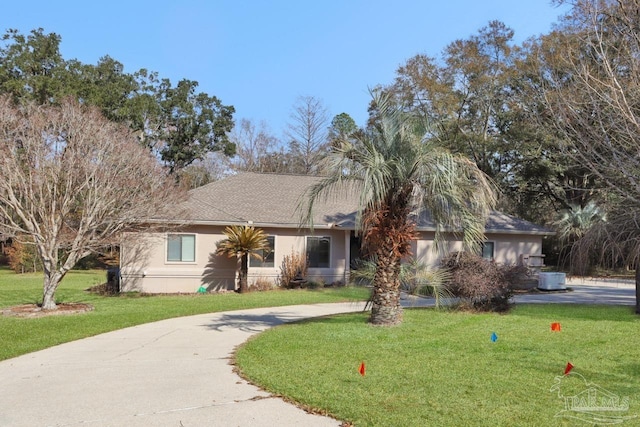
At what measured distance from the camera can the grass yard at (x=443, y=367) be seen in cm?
563

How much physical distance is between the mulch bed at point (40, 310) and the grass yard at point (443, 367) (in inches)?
246

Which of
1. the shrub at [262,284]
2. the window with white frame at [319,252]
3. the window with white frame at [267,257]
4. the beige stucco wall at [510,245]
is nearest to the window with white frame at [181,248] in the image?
the window with white frame at [267,257]

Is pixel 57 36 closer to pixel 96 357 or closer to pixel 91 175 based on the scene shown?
pixel 91 175

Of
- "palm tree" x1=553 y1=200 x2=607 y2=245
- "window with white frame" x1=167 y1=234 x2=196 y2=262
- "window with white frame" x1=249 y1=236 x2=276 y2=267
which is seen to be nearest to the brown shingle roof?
"window with white frame" x1=249 y1=236 x2=276 y2=267

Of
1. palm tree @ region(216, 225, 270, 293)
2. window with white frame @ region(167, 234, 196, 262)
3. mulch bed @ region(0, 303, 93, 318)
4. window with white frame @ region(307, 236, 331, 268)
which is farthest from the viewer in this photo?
window with white frame @ region(307, 236, 331, 268)

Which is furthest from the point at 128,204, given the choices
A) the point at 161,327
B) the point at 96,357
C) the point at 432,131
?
the point at 432,131

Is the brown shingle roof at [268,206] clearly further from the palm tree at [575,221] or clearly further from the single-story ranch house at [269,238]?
the palm tree at [575,221]

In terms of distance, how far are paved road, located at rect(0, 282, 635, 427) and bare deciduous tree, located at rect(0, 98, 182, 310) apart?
4563mm

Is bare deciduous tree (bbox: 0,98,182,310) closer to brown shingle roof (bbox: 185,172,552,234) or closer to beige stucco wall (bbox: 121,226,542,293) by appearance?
beige stucco wall (bbox: 121,226,542,293)

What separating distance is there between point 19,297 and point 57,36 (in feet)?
77.9

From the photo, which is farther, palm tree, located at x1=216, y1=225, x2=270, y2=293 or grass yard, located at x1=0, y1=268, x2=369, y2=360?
palm tree, located at x1=216, y1=225, x2=270, y2=293

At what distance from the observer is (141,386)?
6965 mm

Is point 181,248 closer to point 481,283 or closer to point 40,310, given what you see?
point 40,310

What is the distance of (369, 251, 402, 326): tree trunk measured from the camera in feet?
37.1
